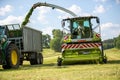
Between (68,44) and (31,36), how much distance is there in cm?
658

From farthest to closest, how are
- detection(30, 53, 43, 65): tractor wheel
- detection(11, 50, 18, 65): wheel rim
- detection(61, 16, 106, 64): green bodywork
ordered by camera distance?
detection(30, 53, 43, 65): tractor wheel
detection(61, 16, 106, 64): green bodywork
detection(11, 50, 18, 65): wheel rim

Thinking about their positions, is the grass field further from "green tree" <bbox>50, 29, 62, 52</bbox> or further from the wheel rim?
"green tree" <bbox>50, 29, 62, 52</bbox>

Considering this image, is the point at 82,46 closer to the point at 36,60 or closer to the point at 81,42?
the point at 81,42

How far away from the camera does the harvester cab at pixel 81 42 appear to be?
18.7 metres

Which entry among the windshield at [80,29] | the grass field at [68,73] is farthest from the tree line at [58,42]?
the grass field at [68,73]

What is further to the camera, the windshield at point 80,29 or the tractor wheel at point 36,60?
the tractor wheel at point 36,60

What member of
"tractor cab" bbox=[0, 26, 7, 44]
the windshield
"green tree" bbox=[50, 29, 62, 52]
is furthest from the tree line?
"tractor cab" bbox=[0, 26, 7, 44]

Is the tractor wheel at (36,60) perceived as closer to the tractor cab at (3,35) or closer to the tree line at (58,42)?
the tractor cab at (3,35)

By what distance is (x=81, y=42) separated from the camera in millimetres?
19781

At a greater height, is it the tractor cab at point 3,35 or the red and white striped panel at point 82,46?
the tractor cab at point 3,35

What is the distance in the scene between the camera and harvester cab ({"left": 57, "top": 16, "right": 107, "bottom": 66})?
61.3ft

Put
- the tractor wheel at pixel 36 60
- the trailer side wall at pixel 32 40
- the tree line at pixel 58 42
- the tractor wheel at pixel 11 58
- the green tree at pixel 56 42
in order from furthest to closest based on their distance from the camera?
1. the green tree at pixel 56 42
2. the tree line at pixel 58 42
3. the tractor wheel at pixel 36 60
4. the trailer side wall at pixel 32 40
5. the tractor wheel at pixel 11 58

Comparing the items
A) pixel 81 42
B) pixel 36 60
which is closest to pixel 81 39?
pixel 81 42

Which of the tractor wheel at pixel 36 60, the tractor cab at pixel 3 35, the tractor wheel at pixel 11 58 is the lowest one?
the tractor wheel at pixel 36 60
